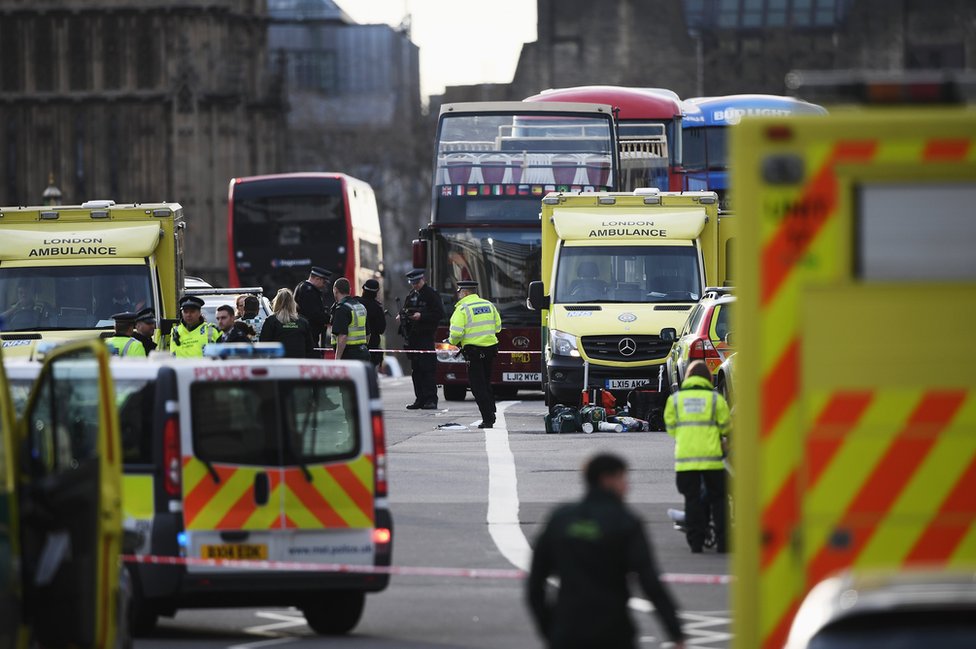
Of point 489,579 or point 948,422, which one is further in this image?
point 489,579

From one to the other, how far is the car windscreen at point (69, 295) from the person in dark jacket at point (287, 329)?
7.91 ft

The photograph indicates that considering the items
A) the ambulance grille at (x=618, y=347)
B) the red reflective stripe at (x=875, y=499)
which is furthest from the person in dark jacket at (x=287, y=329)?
the red reflective stripe at (x=875, y=499)

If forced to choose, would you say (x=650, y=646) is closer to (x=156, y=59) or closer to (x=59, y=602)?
(x=59, y=602)

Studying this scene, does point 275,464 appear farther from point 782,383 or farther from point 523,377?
point 523,377

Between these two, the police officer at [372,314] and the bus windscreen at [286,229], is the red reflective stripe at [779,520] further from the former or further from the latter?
the bus windscreen at [286,229]

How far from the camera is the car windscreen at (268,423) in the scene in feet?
38.9

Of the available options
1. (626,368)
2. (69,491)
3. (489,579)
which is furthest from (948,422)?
(626,368)

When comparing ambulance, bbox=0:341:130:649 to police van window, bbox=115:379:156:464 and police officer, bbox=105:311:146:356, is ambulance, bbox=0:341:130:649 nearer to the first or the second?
police van window, bbox=115:379:156:464

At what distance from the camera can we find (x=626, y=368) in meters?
26.9

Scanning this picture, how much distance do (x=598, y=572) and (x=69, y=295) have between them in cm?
1742

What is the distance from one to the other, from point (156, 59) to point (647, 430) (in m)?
88.6

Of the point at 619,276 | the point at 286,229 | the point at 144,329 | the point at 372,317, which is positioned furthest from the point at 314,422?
the point at 286,229

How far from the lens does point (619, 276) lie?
27734 mm

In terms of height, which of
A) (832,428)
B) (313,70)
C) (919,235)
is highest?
(313,70)
